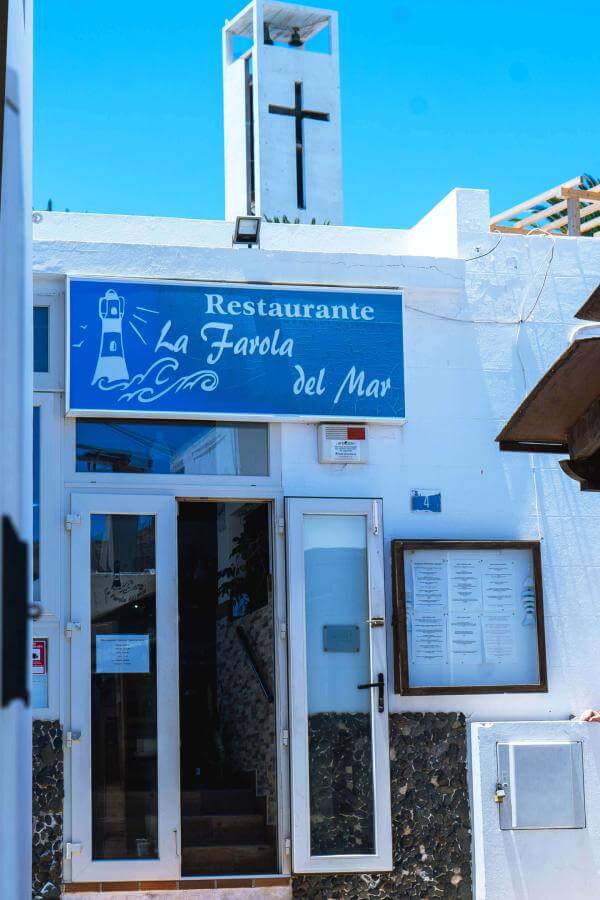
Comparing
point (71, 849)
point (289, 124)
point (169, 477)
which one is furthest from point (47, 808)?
point (289, 124)

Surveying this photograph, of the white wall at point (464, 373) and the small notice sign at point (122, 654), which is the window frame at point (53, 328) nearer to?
the white wall at point (464, 373)

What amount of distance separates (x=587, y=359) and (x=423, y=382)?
436cm

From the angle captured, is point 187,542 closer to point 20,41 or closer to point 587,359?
point 587,359

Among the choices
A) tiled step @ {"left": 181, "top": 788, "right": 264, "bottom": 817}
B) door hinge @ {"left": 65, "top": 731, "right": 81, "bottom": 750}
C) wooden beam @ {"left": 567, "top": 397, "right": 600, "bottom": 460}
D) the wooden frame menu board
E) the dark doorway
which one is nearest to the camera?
wooden beam @ {"left": 567, "top": 397, "right": 600, "bottom": 460}

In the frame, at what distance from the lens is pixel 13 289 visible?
9.70 ft

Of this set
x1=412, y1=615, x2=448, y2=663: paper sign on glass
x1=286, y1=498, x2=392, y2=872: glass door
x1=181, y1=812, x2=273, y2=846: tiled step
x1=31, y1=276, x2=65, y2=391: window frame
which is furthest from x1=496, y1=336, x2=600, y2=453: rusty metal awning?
x1=181, y1=812, x2=273, y2=846: tiled step

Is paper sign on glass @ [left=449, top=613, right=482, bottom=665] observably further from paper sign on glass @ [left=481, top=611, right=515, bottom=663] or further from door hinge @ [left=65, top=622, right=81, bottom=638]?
door hinge @ [left=65, top=622, right=81, bottom=638]

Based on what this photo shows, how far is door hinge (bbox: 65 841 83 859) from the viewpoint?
7.90 m

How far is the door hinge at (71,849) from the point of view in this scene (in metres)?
7.90

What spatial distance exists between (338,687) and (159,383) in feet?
7.44

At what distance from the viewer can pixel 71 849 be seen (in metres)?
7.89

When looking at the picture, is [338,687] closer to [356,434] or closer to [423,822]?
[423,822]

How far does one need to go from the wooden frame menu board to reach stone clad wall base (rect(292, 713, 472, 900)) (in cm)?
32

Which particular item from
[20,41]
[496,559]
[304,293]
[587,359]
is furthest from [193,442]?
[20,41]
